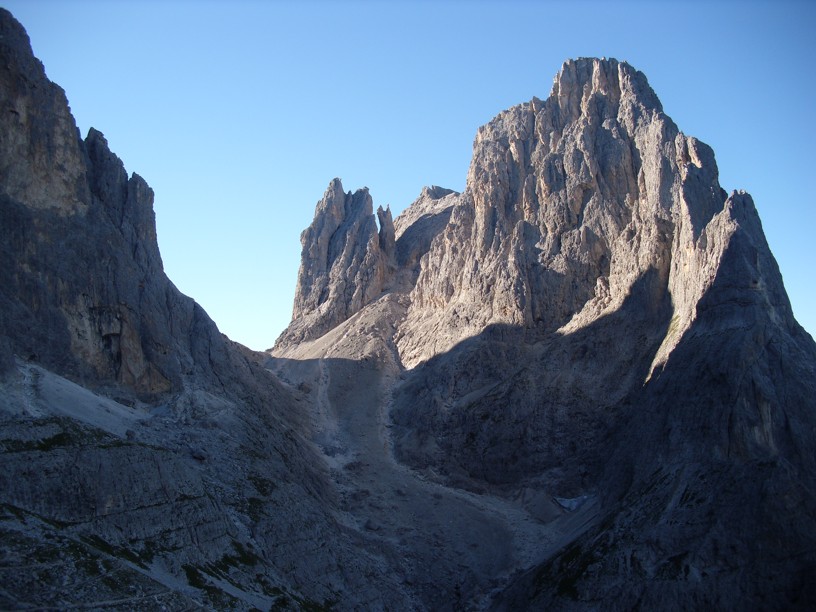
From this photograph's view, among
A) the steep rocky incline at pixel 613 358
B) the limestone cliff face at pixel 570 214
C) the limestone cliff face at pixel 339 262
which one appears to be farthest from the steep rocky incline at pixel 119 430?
the limestone cliff face at pixel 339 262

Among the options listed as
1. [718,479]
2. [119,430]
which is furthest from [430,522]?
[119,430]

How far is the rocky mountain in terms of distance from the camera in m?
49.2

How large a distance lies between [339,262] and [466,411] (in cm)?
5487

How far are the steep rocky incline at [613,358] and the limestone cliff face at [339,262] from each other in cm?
336

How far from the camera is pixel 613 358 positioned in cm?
8250

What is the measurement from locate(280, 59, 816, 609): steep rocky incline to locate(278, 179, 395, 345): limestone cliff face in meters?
3.36

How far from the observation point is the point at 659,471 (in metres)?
60.3

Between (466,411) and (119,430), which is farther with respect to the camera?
(466,411)

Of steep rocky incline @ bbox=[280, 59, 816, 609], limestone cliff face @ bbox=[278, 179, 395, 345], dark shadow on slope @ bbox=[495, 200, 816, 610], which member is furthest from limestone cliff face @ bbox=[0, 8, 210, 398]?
limestone cliff face @ bbox=[278, 179, 395, 345]

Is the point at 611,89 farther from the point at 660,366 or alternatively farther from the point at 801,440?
the point at 801,440

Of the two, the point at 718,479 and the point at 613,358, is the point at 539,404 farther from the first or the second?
the point at 718,479

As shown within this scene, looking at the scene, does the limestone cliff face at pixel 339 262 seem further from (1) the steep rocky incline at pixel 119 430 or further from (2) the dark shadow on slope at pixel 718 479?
(2) the dark shadow on slope at pixel 718 479

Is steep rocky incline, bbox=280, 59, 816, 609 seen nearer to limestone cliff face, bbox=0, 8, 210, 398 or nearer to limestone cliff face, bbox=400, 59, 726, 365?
limestone cliff face, bbox=400, 59, 726, 365

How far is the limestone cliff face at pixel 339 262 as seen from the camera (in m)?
133
